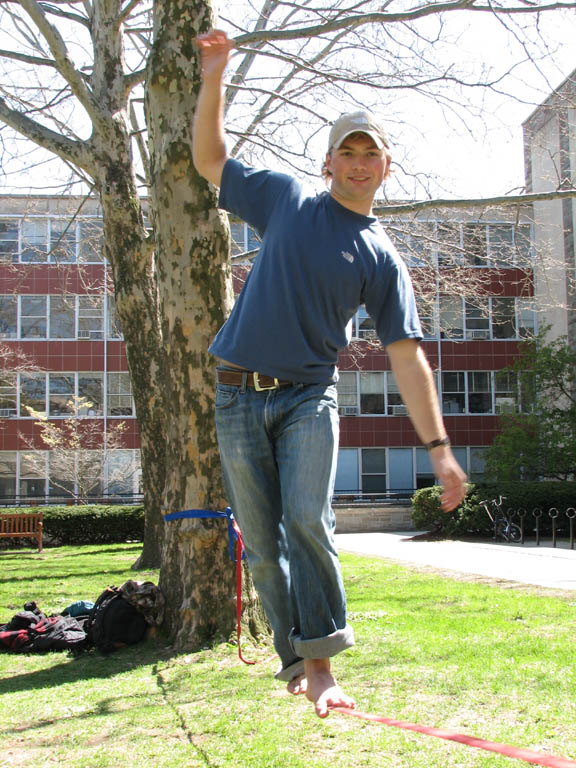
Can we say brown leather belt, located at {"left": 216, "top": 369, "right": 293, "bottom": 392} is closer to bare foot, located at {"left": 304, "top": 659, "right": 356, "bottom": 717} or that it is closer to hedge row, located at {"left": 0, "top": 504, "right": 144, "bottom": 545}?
bare foot, located at {"left": 304, "top": 659, "right": 356, "bottom": 717}

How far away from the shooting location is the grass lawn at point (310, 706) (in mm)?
4656

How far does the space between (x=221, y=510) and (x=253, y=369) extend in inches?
180

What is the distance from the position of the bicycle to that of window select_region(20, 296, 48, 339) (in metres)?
25.1

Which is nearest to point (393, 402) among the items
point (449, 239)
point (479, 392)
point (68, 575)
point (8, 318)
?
point (479, 392)

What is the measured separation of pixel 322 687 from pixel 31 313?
40.3 metres

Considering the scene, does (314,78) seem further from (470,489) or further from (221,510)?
(470,489)

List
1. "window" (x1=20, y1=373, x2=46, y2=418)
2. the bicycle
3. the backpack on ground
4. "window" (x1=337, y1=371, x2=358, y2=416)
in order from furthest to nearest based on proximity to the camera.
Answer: "window" (x1=337, y1=371, x2=358, y2=416) < "window" (x1=20, y1=373, x2=46, y2=418) < the bicycle < the backpack on ground

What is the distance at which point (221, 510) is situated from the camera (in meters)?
7.59

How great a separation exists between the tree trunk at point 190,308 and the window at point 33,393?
1353 inches

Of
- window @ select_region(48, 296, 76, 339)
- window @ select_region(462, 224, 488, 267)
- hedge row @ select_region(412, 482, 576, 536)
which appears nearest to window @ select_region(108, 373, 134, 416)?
window @ select_region(48, 296, 76, 339)

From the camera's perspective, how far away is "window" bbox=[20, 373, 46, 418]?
40344 millimetres

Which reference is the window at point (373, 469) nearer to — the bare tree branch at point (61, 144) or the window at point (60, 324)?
the window at point (60, 324)

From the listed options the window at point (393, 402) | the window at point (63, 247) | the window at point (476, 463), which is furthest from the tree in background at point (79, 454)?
the window at point (476, 463)

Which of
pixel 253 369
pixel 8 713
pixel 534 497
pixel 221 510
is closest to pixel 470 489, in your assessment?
pixel 534 497
